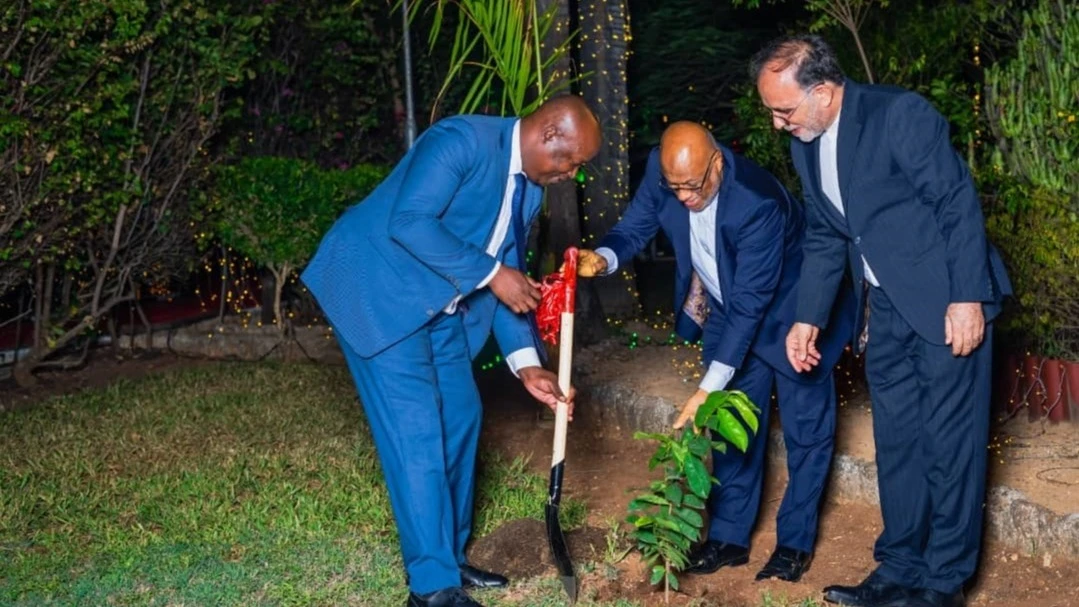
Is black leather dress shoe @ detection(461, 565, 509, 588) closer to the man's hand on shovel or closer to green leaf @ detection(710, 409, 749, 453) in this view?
the man's hand on shovel

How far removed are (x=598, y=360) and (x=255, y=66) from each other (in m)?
3.49

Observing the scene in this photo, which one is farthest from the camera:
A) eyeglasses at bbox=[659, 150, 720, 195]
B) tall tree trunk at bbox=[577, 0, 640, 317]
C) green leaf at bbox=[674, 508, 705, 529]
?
tall tree trunk at bbox=[577, 0, 640, 317]

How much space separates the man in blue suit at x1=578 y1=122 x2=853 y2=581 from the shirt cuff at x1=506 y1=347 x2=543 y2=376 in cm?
39

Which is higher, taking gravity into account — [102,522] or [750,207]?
[750,207]

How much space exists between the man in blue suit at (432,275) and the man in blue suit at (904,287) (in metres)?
0.81

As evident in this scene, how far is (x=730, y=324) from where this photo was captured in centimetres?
552

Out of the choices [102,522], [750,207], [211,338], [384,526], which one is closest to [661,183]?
[750,207]

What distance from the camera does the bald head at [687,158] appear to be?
5332 mm

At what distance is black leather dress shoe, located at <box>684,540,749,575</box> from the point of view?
5879mm

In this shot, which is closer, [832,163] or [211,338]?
[832,163]

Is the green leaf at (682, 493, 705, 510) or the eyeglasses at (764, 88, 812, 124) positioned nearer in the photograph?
the eyeglasses at (764, 88, 812, 124)

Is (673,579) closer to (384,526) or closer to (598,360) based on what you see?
(384,526)

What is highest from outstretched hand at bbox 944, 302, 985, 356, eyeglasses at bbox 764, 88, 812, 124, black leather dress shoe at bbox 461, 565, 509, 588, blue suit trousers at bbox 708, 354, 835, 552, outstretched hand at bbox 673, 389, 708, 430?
eyeglasses at bbox 764, 88, 812, 124

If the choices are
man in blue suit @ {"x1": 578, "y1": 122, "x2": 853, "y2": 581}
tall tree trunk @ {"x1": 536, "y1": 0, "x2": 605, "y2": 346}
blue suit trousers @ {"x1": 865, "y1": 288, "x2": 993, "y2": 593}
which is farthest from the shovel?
tall tree trunk @ {"x1": 536, "y1": 0, "x2": 605, "y2": 346}
